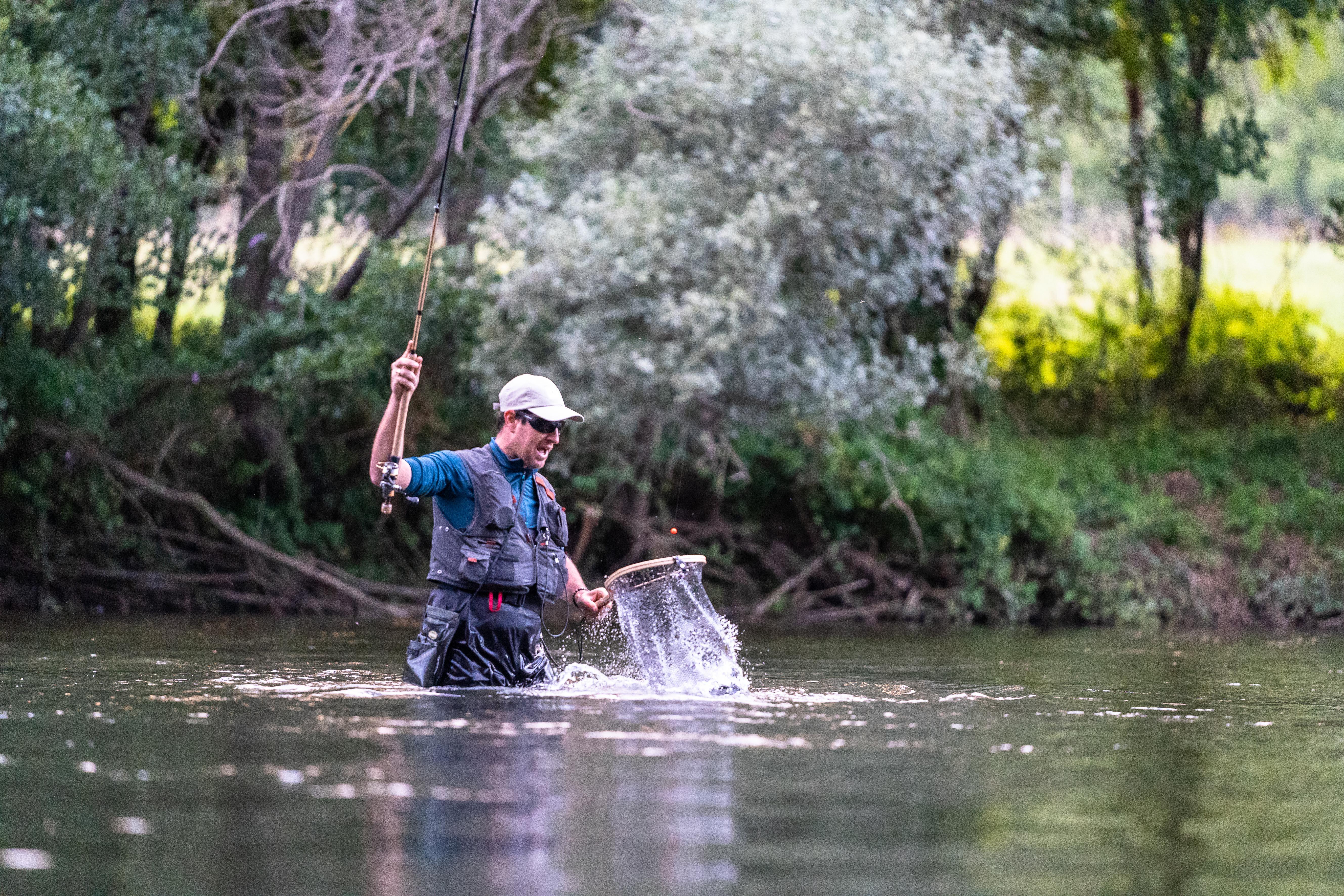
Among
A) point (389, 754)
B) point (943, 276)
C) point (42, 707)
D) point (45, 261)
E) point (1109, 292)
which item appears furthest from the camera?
point (1109, 292)

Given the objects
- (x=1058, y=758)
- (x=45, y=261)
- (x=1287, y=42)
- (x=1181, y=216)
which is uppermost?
(x=1287, y=42)

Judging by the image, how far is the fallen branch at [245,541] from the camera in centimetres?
1700

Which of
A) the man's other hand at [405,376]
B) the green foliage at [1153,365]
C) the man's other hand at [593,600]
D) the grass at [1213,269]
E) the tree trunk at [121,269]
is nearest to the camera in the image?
the man's other hand at [405,376]

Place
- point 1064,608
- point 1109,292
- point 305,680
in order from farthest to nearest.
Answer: point 1109,292, point 1064,608, point 305,680

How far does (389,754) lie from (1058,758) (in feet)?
8.07

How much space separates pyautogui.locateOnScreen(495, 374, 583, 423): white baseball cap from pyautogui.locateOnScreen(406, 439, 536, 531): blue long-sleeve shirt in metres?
0.23

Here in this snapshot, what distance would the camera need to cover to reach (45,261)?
15484 millimetres

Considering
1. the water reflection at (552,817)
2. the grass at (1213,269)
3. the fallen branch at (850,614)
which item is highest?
the grass at (1213,269)

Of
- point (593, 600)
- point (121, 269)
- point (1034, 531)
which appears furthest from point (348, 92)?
point (593, 600)

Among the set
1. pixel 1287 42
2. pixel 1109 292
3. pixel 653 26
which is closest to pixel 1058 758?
pixel 653 26

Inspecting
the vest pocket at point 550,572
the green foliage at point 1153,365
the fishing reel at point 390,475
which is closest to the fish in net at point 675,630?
the vest pocket at point 550,572

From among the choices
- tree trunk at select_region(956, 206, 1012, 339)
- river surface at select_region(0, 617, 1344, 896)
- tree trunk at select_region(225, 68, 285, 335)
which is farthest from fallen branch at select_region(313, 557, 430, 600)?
river surface at select_region(0, 617, 1344, 896)

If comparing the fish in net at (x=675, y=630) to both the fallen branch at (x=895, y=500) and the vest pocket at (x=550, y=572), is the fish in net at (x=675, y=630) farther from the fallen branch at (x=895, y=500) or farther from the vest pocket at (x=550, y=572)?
the fallen branch at (x=895, y=500)

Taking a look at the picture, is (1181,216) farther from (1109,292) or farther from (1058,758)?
(1058,758)
